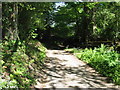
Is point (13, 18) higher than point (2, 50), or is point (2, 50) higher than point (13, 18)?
point (13, 18)

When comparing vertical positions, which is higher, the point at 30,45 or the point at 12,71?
the point at 30,45

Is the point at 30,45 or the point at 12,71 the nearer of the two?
the point at 12,71

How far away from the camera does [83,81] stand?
18.3 feet

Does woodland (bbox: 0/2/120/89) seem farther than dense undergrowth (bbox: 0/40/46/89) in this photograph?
Yes

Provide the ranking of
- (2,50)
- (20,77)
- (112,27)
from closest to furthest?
(20,77)
(2,50)
(112,27)

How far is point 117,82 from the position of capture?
5395 mm

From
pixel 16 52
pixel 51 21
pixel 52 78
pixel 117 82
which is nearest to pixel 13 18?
→ pixel 16 52

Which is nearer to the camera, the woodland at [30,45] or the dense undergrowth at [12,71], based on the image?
the dense undergrowth at [12,71]

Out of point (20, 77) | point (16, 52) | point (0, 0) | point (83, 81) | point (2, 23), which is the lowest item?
point (83, 81)

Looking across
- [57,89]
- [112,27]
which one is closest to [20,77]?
[57,89]

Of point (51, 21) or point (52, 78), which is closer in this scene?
point (52, 78)

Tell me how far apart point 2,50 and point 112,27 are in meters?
17.9

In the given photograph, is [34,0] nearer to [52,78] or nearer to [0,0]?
[0,0]

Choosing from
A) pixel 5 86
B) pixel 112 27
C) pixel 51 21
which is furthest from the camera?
pixel 51 21
